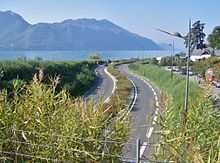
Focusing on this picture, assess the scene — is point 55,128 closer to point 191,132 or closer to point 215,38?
point 191,132

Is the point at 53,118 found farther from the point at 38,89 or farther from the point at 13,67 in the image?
the point at 13,67

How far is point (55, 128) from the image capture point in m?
5.51

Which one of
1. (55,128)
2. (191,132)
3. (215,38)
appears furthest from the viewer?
(215,38)

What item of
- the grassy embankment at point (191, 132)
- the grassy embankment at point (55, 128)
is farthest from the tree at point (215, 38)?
the grassy embankment at point (55, 128)

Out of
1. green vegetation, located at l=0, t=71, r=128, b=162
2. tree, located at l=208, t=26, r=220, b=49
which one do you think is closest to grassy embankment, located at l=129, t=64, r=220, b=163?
green vegetation, located at l=0, t=71, r=128, b=162

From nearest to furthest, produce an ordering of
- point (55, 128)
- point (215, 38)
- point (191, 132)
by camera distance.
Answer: point (191, 132)
point (55, 128)
point (215, 38)

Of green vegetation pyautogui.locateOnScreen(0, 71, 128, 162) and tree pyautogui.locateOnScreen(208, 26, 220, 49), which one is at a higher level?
tree pyautogui.locateOnScreen(208, 26, 220, 49)

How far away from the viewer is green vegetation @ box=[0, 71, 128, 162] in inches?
207

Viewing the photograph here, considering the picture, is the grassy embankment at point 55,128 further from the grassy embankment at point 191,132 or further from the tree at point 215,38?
the tree at point 215,38

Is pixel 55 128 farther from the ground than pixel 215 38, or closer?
closer

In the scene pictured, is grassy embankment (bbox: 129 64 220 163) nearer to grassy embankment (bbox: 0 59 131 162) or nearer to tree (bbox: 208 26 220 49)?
grassy embankment (bbox: 0 59 131 162)

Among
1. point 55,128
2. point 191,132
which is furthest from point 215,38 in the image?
point 55,128

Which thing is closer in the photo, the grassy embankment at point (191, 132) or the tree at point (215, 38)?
the grassy embankment at point (191, 132)

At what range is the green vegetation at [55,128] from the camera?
525 cm
